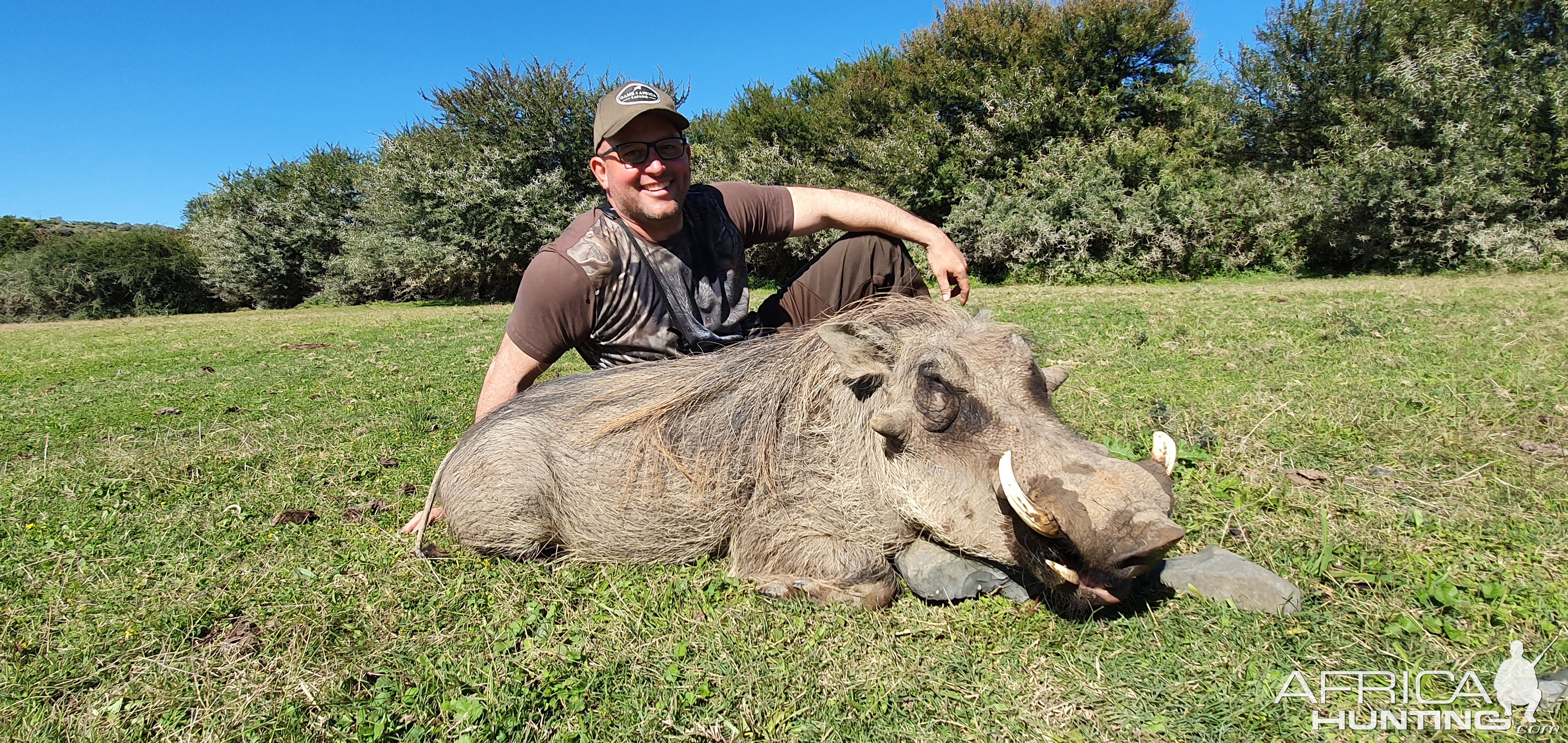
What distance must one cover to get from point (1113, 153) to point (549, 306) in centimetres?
1740

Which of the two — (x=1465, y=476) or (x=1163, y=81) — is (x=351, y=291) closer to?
(x=1163, y=81)

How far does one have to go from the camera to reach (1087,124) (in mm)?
18625

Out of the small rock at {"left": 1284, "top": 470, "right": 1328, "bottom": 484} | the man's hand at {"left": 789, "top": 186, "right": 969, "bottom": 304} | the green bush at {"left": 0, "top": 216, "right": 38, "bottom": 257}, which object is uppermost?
the green bush at {"left": 0, "top": 216, "right": 38, "bottom": 257}

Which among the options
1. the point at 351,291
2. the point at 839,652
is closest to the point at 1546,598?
the point at 839,652

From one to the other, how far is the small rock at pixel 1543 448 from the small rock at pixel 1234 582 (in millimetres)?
1881

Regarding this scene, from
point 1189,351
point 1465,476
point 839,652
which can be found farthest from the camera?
point 1189,351

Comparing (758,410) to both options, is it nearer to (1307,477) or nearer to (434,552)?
(434,552)

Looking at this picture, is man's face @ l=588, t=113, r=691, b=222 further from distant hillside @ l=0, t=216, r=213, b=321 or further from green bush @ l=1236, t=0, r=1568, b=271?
distant hillside @ l=0, t=216, r=213, b=321

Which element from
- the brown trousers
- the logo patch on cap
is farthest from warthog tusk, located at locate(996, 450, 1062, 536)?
the logo patch on cap

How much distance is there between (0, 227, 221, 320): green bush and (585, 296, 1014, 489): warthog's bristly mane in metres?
31.2

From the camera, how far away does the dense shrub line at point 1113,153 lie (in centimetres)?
1473

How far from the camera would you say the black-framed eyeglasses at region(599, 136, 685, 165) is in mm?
3066

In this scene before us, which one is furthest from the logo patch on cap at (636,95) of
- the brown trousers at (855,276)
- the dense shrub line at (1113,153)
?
the dense shrub line at (1113,153)

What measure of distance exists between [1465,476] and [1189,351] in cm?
298
